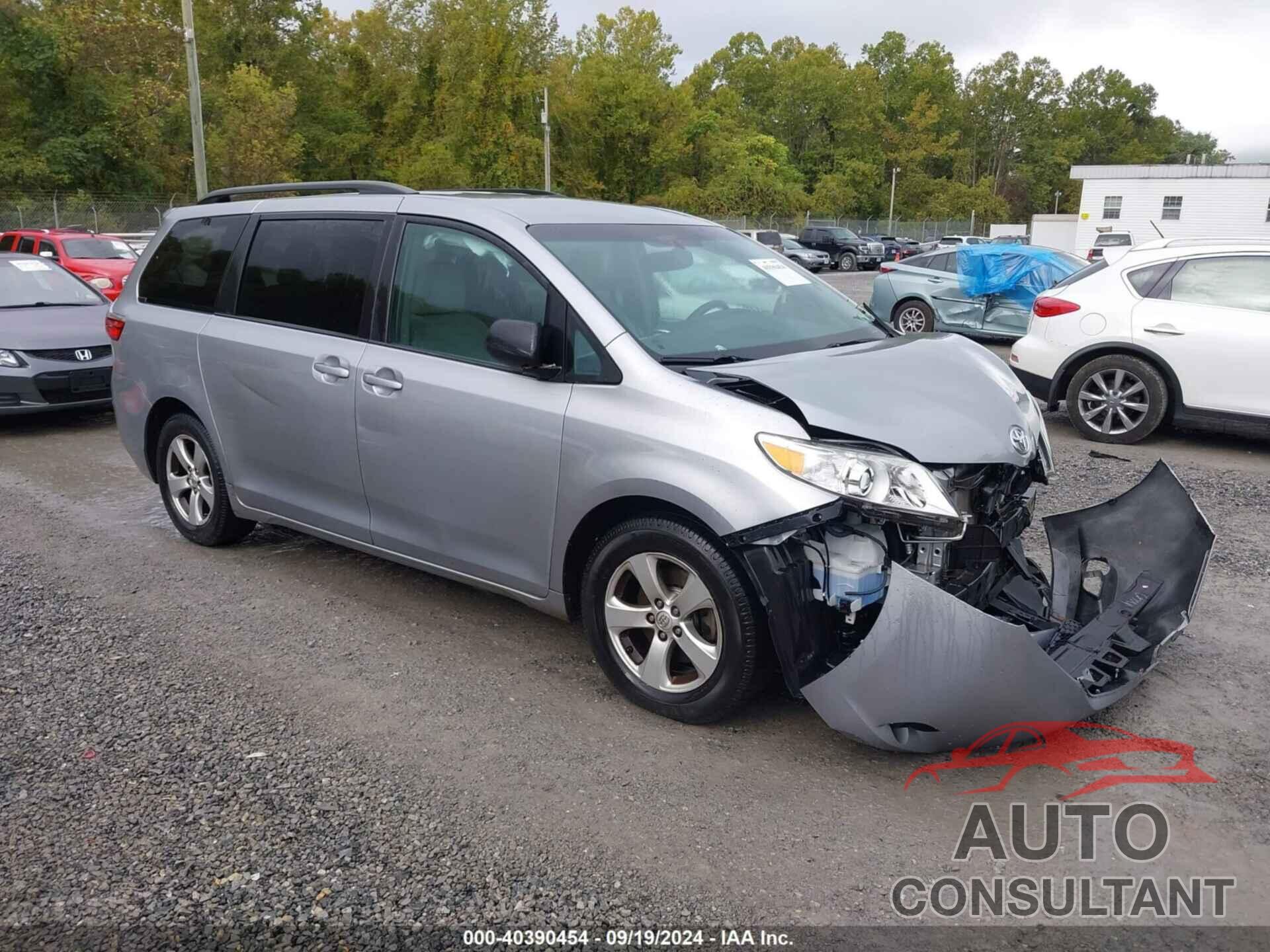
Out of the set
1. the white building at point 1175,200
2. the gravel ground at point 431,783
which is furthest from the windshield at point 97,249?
the white building at point 1175,200

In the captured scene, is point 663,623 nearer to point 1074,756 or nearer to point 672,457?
point 672,457

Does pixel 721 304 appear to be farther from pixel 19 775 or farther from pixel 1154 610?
pixel 19 775

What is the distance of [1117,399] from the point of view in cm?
844

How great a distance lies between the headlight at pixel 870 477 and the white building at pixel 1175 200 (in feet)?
153

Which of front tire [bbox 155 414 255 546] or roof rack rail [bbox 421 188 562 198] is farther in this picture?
front tire [bbox 155 414 255 546]

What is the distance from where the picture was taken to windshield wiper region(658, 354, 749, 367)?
12.6 ft

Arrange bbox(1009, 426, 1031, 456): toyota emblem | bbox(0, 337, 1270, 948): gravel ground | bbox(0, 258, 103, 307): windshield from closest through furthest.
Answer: bbox(0, 337, 1270, 948): gravel ground < bbox(1009, 426, 1031, 456): toyota emblem < bbox(0, 258, 103, 307): windshield

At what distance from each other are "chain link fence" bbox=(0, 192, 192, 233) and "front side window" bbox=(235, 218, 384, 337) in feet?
115

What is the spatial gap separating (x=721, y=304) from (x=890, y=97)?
106 meters

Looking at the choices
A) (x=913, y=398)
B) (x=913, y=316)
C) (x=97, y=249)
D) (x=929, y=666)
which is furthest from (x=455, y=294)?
(x=97, y=249)

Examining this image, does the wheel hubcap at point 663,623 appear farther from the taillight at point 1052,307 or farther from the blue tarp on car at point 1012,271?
the blue tarp on car at point 1012,271

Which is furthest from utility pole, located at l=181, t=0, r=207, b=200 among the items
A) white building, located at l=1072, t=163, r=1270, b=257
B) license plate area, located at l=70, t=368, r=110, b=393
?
white building, located at l=1072, t=163, r=1270, b=257

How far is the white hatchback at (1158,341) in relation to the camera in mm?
7789

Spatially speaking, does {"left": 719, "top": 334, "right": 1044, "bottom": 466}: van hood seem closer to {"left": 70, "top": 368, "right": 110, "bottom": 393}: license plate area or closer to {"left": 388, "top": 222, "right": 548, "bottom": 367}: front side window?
{"left": 388, "top": 222, "right": 548, "bottom": 367}: front side window
